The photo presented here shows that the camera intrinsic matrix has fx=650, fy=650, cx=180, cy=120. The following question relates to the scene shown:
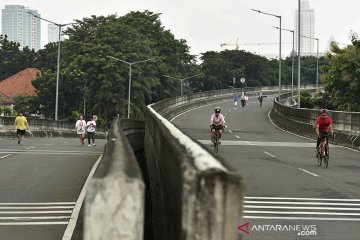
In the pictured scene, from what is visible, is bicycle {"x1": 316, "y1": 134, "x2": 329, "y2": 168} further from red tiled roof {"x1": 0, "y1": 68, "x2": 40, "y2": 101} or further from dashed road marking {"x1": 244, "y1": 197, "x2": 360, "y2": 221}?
red tiled roof {"x1": 0, "y1": 68, "x2": 40, "y2": 101}

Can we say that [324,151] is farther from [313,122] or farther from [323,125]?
[313,122]

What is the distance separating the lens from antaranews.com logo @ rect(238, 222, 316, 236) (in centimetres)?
916

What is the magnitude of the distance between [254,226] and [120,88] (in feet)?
222

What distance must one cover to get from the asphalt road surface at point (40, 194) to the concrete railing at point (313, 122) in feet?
29.7

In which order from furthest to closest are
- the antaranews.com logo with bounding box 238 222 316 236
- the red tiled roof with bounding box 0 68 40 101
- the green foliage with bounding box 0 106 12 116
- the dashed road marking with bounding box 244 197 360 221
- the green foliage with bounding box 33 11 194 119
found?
the red tiled roof with bounding box 0 68 40 101 < the green foliage with bounding box 0 106 12 116 < the green foliage with bounding box 33 11 194 119 < the dashed road marking with bounding box 244 197 360 221 < the antaranews.com logo with bounding box 238 222 316 236

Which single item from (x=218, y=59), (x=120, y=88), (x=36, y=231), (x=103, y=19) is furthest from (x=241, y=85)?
(x=36, y=231)

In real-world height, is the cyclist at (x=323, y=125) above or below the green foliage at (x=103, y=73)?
below

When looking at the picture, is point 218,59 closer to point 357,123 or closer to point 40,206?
point 357,123

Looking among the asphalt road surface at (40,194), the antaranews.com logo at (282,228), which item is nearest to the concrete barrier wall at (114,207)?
the antaranews.com logo at (282,228)

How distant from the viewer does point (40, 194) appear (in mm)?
13609

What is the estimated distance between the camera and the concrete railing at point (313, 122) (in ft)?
92.0

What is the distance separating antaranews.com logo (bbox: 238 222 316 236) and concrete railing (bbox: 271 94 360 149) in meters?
13.3

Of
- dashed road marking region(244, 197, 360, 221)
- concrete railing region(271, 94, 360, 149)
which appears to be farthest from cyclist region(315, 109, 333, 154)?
dashed road marking region(244, 197, 360, 221)

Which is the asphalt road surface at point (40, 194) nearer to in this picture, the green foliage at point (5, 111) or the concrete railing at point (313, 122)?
the concrete railing at point (313, 122)
